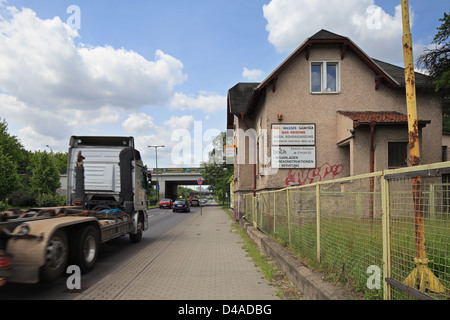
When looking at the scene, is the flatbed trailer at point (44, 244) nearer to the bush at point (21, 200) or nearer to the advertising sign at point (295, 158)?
the advertising sign at point (295, 158)

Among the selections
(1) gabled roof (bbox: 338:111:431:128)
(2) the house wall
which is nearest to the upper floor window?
(2) the house wall

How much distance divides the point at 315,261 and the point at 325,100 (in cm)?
1096

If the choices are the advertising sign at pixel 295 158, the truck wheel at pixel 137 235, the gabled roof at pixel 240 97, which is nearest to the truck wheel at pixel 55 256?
the truck wheel at pixel 137 235

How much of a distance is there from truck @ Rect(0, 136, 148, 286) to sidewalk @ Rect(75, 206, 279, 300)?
0.73m

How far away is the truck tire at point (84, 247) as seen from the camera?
613cm

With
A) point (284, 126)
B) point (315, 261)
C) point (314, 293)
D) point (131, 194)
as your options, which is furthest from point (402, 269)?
point (284, 126)

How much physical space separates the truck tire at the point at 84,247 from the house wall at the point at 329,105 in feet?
29.9

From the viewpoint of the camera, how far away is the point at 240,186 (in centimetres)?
2023

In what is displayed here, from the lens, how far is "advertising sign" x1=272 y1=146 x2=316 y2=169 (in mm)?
14773

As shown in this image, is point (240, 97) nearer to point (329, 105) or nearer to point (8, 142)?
point (329, 105)

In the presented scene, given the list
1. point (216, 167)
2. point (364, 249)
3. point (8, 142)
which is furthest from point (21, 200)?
point (364, 249)

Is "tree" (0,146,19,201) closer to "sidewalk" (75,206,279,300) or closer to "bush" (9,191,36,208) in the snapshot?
"bush" (9,191,36,208)

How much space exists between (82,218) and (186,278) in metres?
2.27

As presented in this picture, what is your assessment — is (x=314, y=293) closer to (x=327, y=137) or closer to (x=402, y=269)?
(x=402, y=269)
